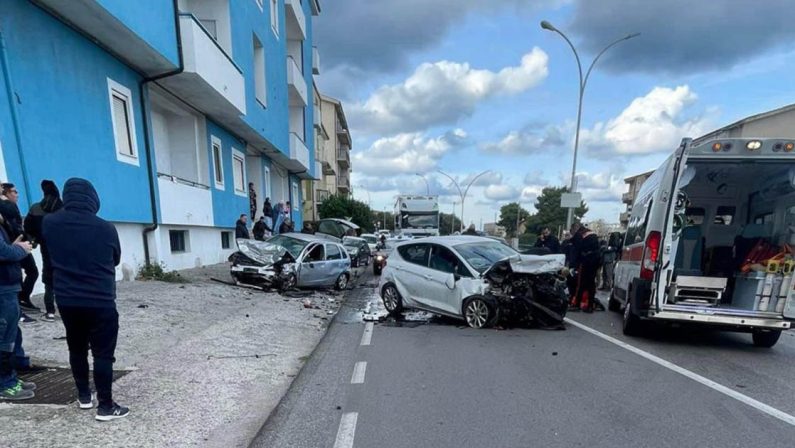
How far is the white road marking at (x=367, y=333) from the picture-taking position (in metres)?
6.31

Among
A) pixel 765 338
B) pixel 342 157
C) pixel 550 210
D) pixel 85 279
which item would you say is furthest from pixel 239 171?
pixel 550 210

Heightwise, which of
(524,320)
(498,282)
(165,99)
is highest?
(165,99)

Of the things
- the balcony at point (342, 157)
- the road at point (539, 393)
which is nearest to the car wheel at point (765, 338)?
the road at point (539, 393)

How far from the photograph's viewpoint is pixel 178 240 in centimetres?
1249

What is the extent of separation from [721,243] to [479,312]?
16.1ft

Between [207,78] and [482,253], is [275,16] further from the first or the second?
[482,253]

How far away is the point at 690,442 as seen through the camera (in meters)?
3.16

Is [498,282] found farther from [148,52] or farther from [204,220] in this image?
[204,220]

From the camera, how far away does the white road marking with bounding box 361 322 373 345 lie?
20.7 ft

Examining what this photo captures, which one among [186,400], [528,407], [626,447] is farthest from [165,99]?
[626,447]

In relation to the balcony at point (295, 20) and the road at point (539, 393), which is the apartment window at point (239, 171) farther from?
the road at point (539, 393)

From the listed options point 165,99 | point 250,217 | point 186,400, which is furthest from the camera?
point 250,217

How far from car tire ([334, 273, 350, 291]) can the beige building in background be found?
24.8 metres

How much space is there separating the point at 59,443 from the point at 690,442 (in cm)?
Result: 474
